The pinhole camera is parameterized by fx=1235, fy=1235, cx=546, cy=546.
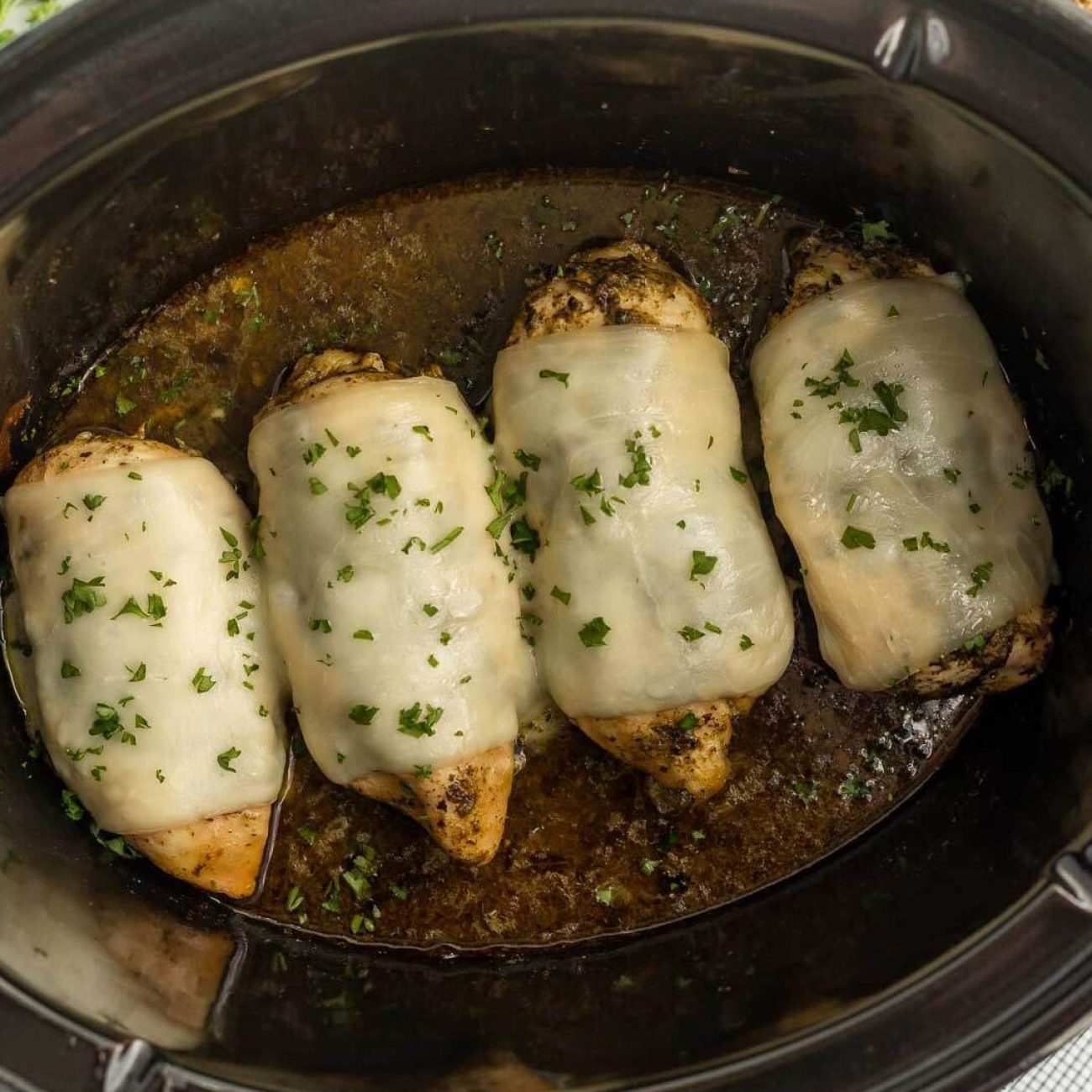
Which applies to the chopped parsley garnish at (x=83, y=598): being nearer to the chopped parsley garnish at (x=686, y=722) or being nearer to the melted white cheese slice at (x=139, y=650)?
the melted white cheese slice at (x=139, y=650)

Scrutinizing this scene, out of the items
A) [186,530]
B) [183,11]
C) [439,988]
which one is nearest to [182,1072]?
[439,988]

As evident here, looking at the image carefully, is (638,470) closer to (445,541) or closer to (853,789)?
(445,541)

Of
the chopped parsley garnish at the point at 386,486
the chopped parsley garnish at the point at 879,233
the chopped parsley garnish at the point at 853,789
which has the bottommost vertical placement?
the chopped parsley garnish at the point at 853,789

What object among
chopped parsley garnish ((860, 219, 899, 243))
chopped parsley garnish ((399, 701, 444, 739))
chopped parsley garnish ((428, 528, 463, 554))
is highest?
chopped parsley garnish ((860, 219, 899, 243))

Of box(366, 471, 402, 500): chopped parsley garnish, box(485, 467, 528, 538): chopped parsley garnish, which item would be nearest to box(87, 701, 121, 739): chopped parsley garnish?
box(366, 471, 402, 500): chopped parsley garnish

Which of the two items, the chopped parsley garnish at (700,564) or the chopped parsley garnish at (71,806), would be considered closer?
the chopped parsley garnish at (700,564)

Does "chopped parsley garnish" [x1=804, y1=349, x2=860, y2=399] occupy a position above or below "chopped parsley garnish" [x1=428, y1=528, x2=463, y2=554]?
above

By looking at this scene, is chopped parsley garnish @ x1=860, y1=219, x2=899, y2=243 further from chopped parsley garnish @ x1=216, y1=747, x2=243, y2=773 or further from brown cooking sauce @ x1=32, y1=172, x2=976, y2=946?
chopped parsley garnish @ x1=216, y1=747, x2=243, y2=773

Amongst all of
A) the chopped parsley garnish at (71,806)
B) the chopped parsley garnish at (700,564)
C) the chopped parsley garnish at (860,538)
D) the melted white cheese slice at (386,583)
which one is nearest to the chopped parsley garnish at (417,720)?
the melted white cheese slice at (386,583)
